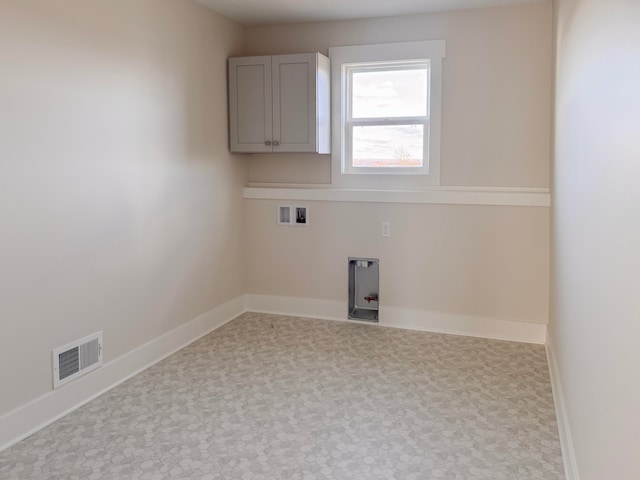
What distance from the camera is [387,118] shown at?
4438 mm

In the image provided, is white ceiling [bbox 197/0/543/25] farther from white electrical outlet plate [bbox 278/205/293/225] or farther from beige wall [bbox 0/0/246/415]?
white electrical outlet plate [bbox 278/205/293/225]

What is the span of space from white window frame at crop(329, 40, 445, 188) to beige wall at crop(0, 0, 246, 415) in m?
0.89

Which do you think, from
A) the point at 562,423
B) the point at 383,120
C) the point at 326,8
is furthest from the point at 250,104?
the point at 562,423

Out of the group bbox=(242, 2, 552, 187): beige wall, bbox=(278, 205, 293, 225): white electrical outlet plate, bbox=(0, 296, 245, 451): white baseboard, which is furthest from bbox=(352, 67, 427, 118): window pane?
bbox=(0, 296, 245, 451): white baseboard

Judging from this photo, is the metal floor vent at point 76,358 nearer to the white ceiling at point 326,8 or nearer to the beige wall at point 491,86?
the white ceiling at point 326,8

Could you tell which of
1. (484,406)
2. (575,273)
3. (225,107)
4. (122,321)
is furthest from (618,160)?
(225,107)

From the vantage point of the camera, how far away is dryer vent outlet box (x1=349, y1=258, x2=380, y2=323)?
15.0 feet

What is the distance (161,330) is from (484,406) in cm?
211

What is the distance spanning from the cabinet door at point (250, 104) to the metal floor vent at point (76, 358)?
1960mm

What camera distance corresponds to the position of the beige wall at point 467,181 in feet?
13.2

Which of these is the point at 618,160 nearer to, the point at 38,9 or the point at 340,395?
the point at 340,395

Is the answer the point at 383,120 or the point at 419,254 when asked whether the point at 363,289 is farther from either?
the point at 383,120

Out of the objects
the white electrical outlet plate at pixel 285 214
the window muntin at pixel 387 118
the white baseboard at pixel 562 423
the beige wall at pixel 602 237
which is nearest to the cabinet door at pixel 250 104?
the white electrical outlet plate at pixel 285 214

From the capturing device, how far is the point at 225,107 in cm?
448
